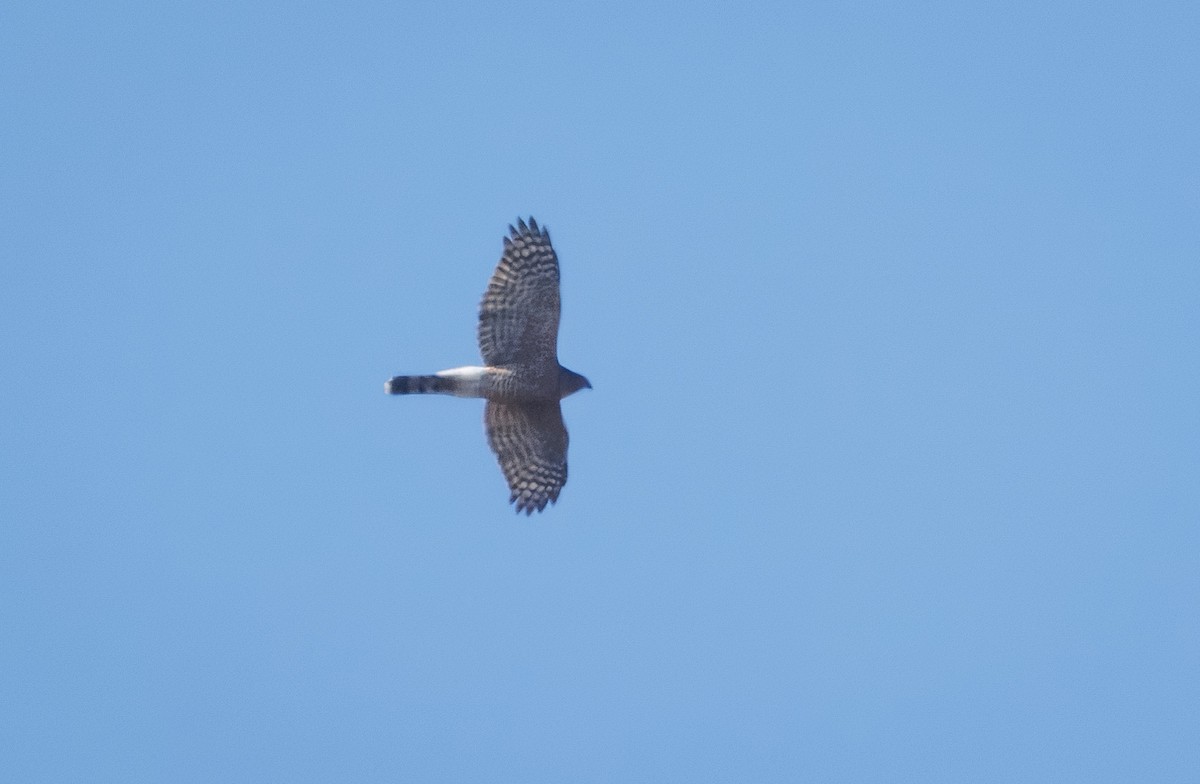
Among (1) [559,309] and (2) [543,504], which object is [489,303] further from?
(2) [543,504]

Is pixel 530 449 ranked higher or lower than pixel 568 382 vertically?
lower

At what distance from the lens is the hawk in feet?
74.0

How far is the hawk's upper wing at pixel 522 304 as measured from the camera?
22.6 metres

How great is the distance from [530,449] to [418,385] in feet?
4.75

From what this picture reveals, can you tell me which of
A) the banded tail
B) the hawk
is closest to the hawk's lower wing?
the hawk

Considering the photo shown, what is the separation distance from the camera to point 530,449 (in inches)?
912

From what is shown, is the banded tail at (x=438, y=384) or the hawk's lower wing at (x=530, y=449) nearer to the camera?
the banded tail at (x=438, y=384)

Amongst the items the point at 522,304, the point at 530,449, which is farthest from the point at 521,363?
the point at 530,449

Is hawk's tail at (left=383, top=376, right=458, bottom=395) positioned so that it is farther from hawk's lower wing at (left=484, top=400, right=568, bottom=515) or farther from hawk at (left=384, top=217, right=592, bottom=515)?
hawk's lower wing at (left=484, top=400, right=568, bottom=515)

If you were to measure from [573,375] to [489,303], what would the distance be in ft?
4.15

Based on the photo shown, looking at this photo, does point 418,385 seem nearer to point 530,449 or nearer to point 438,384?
point 438,384

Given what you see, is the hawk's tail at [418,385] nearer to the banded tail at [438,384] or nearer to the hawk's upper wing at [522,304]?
the banded tail at [438,384]

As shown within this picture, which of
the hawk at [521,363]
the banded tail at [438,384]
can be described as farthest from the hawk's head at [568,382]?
the banded tail at [438,384]

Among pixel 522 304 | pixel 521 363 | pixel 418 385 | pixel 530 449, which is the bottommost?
pixel 530 449
